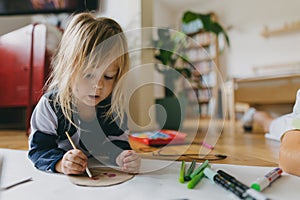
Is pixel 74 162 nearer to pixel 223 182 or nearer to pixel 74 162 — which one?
pixel 74 162

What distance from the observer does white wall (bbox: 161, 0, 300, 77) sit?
2.66m

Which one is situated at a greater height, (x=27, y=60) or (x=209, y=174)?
(x=27, y=60)

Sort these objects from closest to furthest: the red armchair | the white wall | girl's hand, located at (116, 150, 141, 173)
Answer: girl's hand, located at (116, 150, 141, 173) → the red armchair → the white wall

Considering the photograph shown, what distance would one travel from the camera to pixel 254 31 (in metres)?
2.88

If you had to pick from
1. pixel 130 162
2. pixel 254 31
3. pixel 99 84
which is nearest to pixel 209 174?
pixel 130 162

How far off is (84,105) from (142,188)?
0.78 feet

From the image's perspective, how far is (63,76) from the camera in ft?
1.69

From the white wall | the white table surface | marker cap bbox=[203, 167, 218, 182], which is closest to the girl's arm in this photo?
the white table surface

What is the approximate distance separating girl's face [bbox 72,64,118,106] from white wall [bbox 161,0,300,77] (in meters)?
2.65

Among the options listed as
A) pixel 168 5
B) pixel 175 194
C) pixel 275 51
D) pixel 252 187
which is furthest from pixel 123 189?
pixel 168 5

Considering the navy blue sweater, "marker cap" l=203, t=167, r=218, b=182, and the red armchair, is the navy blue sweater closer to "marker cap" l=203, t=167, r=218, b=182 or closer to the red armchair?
"marker cap" l=203, t=167, r=218, b=182

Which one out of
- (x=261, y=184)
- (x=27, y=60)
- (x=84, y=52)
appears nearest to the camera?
(x=261, y=184)

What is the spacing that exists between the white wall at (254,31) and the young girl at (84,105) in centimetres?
261

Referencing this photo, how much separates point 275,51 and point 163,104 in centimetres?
205
